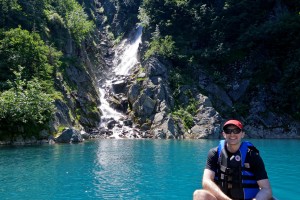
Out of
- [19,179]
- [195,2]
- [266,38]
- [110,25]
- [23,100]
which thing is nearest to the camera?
[19,179]

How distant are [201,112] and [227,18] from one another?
78.6ft

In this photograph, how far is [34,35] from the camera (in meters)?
51.0

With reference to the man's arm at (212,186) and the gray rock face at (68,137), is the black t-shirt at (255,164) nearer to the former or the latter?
the man's arm at (212,186)

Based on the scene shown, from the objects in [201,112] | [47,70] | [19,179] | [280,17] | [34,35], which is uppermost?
[280,17]

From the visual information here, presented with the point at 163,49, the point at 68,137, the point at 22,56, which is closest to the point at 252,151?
the point at 68,137

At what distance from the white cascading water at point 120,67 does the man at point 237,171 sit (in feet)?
156

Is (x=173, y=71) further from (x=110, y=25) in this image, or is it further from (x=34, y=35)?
(x=110, y=25)

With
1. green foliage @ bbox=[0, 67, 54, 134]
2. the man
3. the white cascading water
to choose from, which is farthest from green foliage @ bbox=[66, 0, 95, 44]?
the man

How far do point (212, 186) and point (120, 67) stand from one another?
70395mm

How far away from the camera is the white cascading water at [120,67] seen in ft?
192

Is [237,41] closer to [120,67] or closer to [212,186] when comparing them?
[120,67]

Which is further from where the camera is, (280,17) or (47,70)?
(280,17)

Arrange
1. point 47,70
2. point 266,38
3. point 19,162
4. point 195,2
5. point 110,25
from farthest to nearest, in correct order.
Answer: point 110,25 < point 195,2 < point 266,38 < point 47,70 < point 19,162

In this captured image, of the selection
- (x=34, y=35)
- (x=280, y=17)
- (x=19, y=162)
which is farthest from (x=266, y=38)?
(x=19, y=162)
